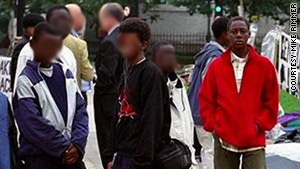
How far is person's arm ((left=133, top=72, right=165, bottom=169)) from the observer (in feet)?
16.5

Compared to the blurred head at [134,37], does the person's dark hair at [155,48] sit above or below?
below

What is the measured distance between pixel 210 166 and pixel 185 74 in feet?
4.94

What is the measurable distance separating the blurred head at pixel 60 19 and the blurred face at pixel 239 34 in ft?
4.73

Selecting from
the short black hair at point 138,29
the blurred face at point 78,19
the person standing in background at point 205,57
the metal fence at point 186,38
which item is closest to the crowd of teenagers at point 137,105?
the short black hair at point 138,29

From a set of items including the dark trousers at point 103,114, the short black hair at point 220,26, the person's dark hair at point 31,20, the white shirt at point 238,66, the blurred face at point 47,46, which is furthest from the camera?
the short black hair at point 220,26

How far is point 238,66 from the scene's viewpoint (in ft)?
21.5

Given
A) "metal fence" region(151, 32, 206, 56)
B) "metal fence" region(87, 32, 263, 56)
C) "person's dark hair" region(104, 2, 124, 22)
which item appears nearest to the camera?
"person's dark hair" region(104, 2, 124, 22)

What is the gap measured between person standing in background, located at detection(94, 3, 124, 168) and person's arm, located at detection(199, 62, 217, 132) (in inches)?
37.6

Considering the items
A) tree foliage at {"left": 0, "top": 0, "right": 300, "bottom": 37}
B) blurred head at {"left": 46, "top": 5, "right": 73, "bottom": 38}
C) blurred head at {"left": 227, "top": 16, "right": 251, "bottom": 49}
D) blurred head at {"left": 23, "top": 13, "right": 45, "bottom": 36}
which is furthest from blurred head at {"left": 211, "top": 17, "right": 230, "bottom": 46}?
tree foliage at {"left": 0, "top": 0, "right": 300, "bottom": 37}

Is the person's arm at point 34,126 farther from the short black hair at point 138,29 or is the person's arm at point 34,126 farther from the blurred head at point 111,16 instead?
the blurred head at point 111,16

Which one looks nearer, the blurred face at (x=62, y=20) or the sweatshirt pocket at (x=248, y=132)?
the blurred face at (x=62, y=20)

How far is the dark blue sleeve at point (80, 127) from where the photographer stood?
5.23m

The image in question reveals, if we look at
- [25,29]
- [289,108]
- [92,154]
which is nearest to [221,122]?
[25,29]

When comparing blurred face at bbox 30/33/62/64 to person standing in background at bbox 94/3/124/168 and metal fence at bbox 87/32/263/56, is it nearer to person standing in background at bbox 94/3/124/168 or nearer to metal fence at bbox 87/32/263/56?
person standing in background at bbox 94/3/124/168
